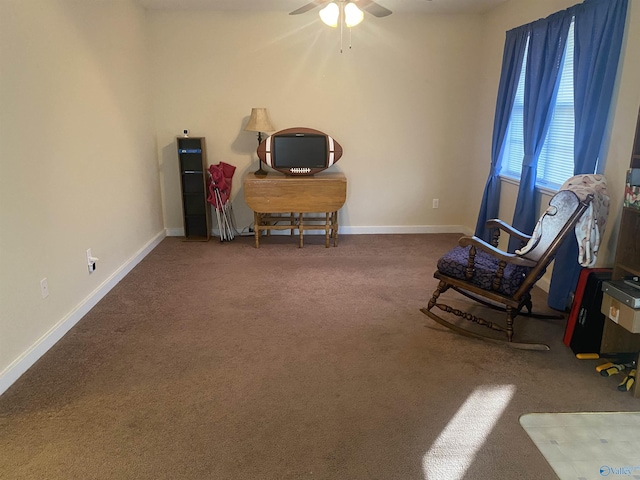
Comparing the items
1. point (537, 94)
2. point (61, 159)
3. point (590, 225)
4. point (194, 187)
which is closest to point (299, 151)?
point (194, 187)

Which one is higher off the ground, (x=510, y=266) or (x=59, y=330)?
(x=510, y=266)

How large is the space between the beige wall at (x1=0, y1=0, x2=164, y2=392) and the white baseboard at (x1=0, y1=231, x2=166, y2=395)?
1cm

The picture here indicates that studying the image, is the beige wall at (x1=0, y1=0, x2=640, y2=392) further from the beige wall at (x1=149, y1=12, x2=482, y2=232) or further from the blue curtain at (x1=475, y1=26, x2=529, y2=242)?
the blue curtain at (x1=475, y1=26, x2=529, y2=242)

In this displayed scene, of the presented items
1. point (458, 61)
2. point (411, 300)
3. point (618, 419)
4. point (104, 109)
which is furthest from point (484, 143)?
point (104, 109)

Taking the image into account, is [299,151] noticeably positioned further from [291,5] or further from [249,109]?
[291,5]

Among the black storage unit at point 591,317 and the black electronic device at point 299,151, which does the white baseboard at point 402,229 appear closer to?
the black electronic device at point 299,151

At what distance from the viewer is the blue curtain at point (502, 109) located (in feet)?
11.9

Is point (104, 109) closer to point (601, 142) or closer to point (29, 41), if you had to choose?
point (29, 41)

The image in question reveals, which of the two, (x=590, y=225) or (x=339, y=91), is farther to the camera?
(x=339, y=91)

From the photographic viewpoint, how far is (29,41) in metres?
2.33

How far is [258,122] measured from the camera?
4.31 meters

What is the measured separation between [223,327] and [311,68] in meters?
2.86

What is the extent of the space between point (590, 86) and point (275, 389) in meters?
2.52

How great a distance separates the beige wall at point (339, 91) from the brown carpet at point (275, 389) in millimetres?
1783
